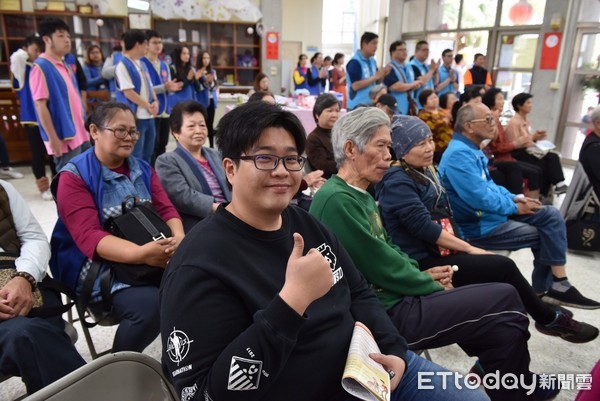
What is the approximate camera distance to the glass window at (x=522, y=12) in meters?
6.93

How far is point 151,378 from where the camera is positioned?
1042mm

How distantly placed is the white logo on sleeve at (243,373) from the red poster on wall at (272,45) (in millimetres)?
8629

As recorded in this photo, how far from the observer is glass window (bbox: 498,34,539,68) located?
7.18 m

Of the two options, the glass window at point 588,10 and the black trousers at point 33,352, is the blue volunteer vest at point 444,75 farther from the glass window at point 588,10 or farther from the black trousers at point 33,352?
the black trousers at point 33,352

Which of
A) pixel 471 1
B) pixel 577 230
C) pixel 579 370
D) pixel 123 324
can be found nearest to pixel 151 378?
pixel 123 324

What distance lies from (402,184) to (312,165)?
1.23 meters

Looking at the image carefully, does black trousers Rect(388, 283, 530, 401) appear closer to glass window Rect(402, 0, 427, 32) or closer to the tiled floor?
the tiled floor

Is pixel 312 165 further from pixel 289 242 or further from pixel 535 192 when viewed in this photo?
pixel 535 192

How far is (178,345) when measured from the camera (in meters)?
0.88

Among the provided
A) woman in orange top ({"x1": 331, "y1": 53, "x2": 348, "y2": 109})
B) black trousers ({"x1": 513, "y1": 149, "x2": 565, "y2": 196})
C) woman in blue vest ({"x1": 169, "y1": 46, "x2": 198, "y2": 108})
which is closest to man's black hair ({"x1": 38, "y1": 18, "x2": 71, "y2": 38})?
woman in blue vest ({"x1": 169, "y1": 46, "x2": 198, "y2": 108})

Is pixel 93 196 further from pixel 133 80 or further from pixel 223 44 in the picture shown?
pixel 223 44

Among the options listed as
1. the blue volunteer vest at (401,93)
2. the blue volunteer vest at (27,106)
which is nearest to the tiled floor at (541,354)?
the blue volunteer vest at (27,106)

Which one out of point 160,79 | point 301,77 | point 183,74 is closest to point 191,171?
point 160,79

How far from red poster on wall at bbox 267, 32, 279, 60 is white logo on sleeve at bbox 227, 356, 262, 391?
863cm
